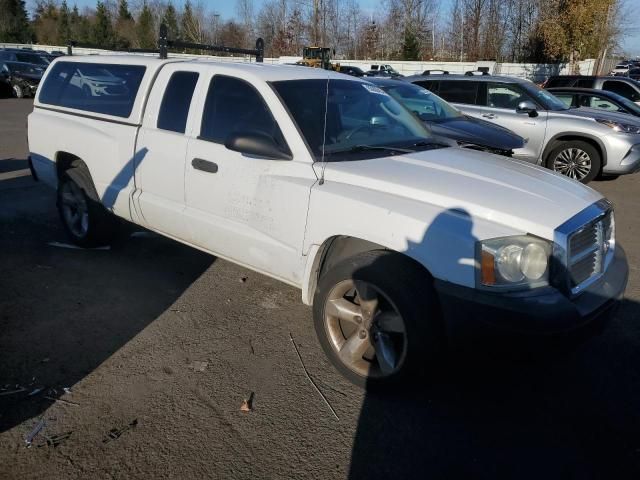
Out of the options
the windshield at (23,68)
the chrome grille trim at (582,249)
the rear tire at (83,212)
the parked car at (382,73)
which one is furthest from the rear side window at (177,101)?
the windshield at (23,68)

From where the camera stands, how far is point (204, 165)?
12.9 ft

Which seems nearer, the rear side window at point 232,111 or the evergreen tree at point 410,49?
the rear side window at point 232,111

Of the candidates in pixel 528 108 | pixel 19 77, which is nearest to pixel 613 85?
pixel 528 108

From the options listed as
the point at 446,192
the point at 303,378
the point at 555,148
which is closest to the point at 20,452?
the point at 303,378

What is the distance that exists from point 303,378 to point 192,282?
1.78 meters

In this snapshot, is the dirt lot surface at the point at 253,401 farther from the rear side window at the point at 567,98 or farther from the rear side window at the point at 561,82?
the rear side window at the point at 561,82

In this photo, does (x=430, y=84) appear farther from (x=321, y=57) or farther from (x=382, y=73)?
(x=382, y=73)

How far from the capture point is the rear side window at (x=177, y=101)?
13.8 feet

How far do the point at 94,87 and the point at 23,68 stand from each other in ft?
73.3

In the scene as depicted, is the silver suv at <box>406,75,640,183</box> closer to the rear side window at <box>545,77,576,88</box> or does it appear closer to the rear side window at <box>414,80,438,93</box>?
the rear side window at <box>414,80,438,93</box>

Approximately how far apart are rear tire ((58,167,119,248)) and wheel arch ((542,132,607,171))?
686 cm

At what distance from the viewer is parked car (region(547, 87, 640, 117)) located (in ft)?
35.0

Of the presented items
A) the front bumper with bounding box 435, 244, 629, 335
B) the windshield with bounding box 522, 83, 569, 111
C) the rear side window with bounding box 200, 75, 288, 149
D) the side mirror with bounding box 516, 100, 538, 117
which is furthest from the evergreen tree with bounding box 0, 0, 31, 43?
the front bumper with bounding box 435, 244, 629, 335

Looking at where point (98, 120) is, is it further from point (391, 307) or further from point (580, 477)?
point (580, 477)
